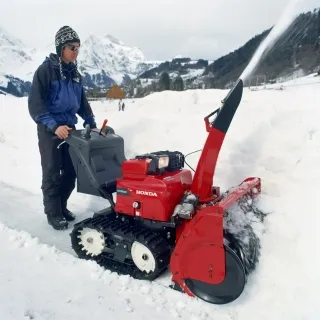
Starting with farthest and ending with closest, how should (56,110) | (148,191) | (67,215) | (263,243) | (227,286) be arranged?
(67,215) → (56,110) → (148,191) → (263,243) → (227,286)

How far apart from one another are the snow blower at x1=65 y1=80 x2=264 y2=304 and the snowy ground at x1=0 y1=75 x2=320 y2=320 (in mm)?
186

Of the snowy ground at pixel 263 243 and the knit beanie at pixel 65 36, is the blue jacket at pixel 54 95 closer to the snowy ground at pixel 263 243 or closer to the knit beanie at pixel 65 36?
the knit beanie at pixel 65 36

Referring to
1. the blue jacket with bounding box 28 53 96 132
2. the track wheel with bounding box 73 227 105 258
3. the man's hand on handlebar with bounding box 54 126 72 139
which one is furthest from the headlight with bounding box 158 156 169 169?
the blue jacket with bounding box 28 53 96 132

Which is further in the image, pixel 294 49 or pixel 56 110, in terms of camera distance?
pixel 294 49

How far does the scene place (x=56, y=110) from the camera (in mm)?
4973

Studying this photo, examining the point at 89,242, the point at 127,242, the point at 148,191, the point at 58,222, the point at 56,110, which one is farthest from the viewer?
the point at 58,222

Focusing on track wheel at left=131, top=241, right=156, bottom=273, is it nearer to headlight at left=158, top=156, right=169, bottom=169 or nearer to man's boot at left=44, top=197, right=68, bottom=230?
headlight at left=158, top=156, right=169, bottom=169

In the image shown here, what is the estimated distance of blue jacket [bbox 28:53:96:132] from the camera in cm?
472

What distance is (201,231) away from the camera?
3402mm

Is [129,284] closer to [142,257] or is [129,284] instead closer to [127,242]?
[142,257]

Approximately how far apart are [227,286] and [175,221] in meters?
0.78

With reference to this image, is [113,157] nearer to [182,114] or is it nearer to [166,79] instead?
[182,114]

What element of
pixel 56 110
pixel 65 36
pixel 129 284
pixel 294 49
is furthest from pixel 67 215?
pixel 294 49

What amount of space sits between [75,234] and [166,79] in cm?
6496
